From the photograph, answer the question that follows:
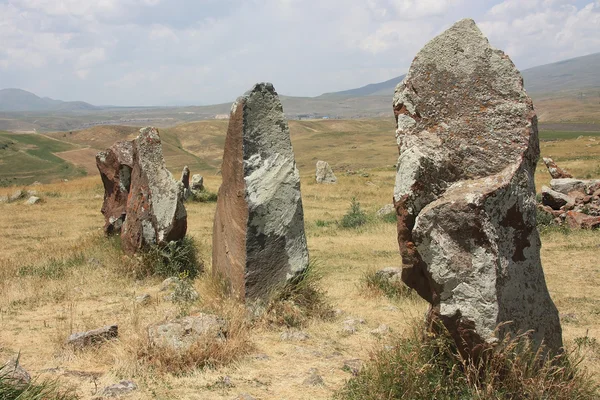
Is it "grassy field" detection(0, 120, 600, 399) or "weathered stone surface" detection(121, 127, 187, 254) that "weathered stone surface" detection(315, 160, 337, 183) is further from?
"weathered stone surface" detection(121, 127, 187, 254)

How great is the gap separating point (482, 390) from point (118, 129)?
141391mm

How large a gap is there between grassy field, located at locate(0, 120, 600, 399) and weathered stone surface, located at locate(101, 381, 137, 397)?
3.5 inches

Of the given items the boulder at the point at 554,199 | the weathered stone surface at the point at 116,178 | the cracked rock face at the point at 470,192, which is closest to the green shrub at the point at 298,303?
the cracked rock face at the point at 470,192

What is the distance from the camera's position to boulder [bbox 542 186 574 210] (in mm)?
15806

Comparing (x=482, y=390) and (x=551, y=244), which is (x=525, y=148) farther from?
(x=551, y=244)

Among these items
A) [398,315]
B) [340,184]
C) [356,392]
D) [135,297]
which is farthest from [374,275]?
[340,184]

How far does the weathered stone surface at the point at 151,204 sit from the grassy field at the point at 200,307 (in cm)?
67

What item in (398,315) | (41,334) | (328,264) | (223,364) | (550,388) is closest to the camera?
(550,388)

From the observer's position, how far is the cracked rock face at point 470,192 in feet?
14.2

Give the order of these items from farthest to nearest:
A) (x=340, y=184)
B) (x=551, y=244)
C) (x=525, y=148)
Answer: (x=340, y=184)
(x=551, y=244)
(x=525, y=148)

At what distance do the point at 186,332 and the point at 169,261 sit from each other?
4584 millimetres

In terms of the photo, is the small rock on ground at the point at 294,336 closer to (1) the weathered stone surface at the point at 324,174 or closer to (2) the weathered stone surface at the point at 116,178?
(2) the weathered stone surface at the point at 116,178

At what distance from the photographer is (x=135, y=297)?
8859 millimetres

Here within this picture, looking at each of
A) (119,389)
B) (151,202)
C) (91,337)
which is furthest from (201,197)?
(119,389)
